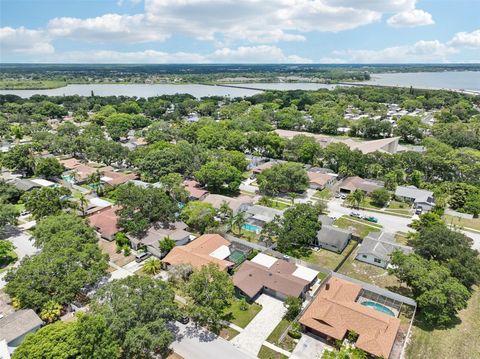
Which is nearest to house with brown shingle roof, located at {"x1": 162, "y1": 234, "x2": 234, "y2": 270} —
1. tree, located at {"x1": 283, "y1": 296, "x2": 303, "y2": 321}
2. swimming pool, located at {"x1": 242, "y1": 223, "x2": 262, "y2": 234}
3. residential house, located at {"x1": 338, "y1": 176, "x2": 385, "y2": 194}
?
swimming pool, located at {"x1": 242, "y1": 223, "x2": 262, "y2": 234}

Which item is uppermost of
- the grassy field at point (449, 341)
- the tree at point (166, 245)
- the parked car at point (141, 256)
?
the tree at point (166, 245)

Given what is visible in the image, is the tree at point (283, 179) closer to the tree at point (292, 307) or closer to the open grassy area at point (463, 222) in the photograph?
the open grassy area at point (463, 222)

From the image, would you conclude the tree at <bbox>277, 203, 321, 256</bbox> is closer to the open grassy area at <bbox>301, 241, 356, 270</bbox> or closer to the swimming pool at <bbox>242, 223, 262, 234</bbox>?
the open grassy area at <bbox>301, 241, 356, 270</bbox>

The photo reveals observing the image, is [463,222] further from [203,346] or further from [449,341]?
[203,346]

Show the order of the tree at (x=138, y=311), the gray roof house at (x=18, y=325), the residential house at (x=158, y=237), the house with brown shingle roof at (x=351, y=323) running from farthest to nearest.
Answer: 1. the residential house at (x=158, y=237)
2. the house with brown shingle roof at (x=351, y=323)
3. the gray roof house at (x=18, y=325)
4. the tree at (x=138, y=311)

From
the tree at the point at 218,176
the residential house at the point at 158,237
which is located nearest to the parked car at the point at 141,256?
the residential house at the point at 158,237

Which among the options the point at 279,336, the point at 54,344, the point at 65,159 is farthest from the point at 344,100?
the point at 54,344
